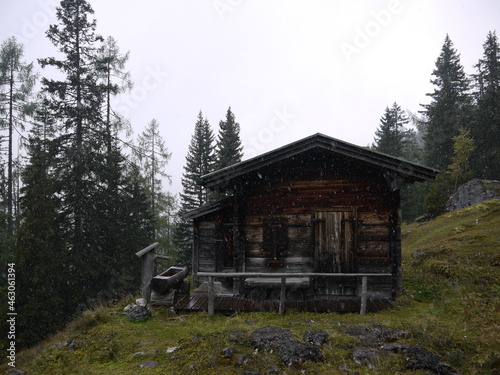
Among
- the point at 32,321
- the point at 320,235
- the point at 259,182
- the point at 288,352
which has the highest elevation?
the point at 259,182

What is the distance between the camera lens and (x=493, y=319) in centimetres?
725

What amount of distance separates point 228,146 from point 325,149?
23420 millimetres

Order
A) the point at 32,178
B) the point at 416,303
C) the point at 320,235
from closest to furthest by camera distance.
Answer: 1. the point at 416,303
2. the point at 320,235
3. the point at 32,178

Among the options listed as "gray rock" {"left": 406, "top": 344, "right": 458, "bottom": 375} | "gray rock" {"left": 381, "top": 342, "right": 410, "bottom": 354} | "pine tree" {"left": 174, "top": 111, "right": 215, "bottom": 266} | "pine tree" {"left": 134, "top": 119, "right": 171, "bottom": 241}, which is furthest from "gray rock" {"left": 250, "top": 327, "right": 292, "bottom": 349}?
"pine tree" {"left": 174, "top": 111, "right": 215, "bottom": 266}

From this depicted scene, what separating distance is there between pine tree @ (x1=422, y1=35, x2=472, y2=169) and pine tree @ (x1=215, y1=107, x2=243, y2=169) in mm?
23937

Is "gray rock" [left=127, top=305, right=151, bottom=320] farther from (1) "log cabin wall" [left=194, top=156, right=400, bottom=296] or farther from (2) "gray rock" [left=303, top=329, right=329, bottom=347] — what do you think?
(2) "gray rock" [left=303, top=329, right=329, bottom=347]

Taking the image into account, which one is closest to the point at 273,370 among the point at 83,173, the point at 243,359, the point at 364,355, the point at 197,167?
the point at 243,359

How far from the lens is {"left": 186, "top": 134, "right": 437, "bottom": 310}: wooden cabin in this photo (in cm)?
1013

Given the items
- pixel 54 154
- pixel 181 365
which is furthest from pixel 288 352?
pixel 54 154

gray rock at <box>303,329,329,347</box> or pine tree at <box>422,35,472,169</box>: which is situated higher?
pine tree at <box>422,35,472,169</box>

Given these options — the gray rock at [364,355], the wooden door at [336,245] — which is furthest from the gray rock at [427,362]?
the wooden door at [336,245]

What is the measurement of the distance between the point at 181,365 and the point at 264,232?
5.70 metres

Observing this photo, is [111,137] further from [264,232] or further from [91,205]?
[264,232]

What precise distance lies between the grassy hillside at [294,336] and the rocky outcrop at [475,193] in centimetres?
1854
